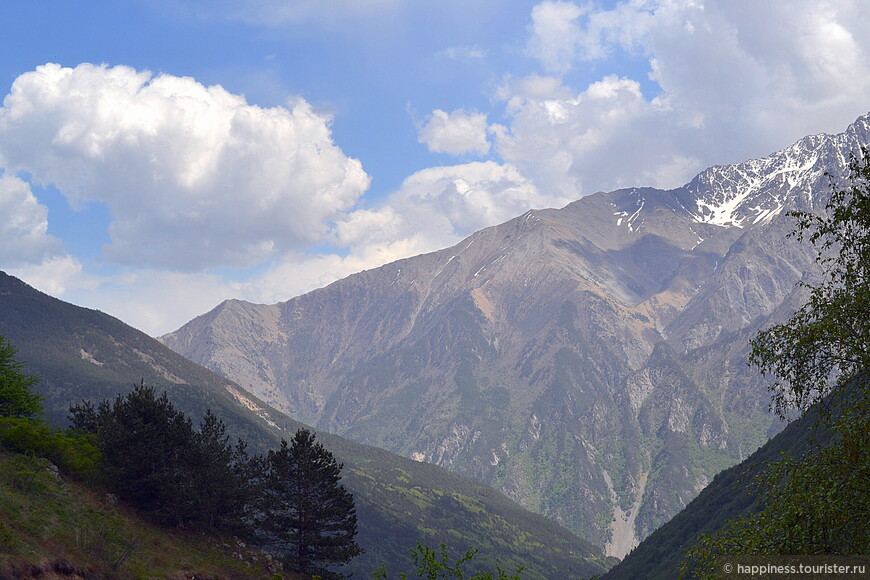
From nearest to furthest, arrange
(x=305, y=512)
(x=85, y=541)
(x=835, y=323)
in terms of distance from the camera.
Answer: (x=835, y=323) < (x=85, y=541) < (x=305, y=512)

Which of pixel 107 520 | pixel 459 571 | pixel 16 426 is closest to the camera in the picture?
pixel 459 571

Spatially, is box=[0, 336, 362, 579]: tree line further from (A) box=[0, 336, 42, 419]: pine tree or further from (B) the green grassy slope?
(B) the green grassy slope

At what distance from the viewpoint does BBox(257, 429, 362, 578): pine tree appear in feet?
205

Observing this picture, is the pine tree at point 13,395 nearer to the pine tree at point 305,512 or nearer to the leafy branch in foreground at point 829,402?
the pine tree at point 305,512

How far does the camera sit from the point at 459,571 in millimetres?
30875

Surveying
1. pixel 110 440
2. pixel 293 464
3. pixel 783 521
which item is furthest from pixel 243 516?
pixel 783 521

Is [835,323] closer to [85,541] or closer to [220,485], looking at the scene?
[85,541]

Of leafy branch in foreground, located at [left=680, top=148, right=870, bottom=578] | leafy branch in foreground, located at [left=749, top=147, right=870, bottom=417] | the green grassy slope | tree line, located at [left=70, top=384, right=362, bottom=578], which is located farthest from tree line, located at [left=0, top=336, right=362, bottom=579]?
leafy branch in foreground, located at [left=749, top=147, right=870, bottom=417]

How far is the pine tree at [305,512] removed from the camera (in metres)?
62.5

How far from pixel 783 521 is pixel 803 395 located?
11.9 ft

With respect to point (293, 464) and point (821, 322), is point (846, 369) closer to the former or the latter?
point (821, 322)

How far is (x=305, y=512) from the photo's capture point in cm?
6319

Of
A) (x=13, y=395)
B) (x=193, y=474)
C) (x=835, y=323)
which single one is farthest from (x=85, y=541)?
(x=835, y=323)

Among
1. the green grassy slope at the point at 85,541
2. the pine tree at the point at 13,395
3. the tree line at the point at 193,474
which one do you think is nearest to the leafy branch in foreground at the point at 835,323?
the green grassy slope at the point at 85,541
